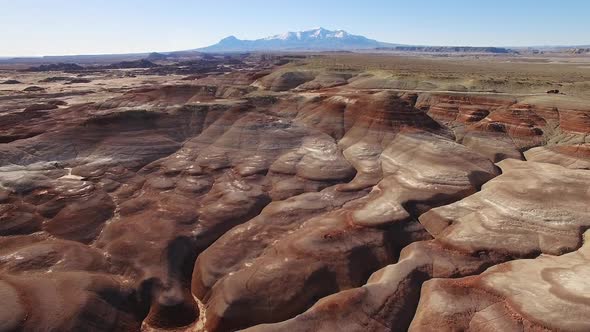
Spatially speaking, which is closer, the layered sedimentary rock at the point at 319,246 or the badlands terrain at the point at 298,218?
the badlands terrain at the point at 298,218

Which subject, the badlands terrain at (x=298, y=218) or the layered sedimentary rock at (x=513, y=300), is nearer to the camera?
the layered sedimentary rock at (x=513, y=300)

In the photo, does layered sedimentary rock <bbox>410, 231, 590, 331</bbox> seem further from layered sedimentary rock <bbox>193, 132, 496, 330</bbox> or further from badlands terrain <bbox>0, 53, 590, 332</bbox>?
layered sedimentary rock <bbox>193, 132, 496, 330</bbox>

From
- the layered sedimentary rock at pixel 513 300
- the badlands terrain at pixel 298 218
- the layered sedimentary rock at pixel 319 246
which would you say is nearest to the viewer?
the layered sedimentary rock at pixel 513 300

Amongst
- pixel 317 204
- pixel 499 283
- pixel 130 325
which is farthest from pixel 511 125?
pixel 130 325

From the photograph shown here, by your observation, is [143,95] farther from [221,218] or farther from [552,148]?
[552,148]

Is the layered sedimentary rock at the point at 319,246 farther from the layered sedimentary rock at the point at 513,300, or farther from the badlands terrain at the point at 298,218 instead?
the layered sedimentary rock at the point at 513,300

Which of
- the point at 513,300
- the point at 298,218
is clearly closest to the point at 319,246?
the point at 298,218

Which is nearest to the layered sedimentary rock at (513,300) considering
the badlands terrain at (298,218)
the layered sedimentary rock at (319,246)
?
the badlands terrain at (298,218)

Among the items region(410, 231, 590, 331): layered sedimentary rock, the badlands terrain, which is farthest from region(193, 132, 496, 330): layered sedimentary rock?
region(410, 231, 590, 331): layered sedimentary rock

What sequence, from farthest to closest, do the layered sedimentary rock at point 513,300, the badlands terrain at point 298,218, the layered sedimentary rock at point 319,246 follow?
the layered sedimentary rock at point 319,246
the badlands terrain at point 298,218
the layered sedimentary rock at point 513,300
